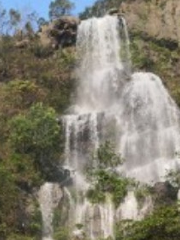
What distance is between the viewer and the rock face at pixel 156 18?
43.2 metres

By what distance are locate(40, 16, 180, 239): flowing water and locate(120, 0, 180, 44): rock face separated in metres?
2.49

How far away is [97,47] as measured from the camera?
42000mm

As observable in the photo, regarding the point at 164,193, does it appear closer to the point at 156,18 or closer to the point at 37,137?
the point at 37,137

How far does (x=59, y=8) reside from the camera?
166ft

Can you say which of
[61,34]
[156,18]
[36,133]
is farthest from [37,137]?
[156,18]

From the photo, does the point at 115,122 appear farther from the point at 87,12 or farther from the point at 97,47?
the point at 87,12

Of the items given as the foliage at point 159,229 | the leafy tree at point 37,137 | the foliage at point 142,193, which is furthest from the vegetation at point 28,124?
the foliage at point 159,229

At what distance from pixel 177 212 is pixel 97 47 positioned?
84.9ft

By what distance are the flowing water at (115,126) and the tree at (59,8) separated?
891 cm

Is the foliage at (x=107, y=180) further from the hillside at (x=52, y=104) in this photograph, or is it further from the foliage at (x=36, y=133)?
the foliage at (x=36, y=133)

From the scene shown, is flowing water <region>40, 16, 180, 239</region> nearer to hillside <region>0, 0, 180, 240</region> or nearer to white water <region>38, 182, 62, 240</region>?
white water <region>38, 182, 62, 240</region>

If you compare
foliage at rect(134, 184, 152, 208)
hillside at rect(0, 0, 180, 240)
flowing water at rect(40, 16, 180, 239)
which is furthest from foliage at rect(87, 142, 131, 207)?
foliage at rect(134, 184, 152, 208)

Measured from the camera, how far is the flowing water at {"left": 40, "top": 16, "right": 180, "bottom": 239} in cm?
2720

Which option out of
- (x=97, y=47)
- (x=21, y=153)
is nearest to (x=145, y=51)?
(x=97, y=47)
